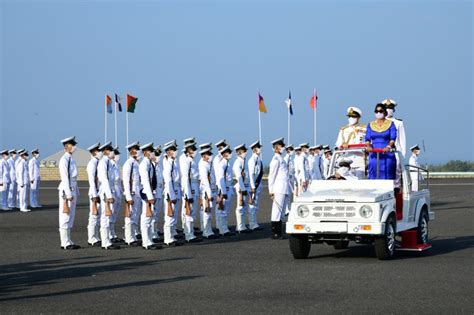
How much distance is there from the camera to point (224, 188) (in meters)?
21.8

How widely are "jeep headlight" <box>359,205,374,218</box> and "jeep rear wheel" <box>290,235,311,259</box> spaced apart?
1102 millimetres

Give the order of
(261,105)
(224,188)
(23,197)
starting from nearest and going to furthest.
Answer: (224,188) → (23,197) → (261,105)

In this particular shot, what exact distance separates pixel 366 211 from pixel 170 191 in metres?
5.23

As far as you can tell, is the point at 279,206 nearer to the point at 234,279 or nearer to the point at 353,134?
the point at 353,134

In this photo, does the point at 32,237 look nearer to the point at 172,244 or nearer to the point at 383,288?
the point at 172,244

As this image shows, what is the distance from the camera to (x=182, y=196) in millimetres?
20953

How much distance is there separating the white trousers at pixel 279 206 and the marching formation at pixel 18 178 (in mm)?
13780

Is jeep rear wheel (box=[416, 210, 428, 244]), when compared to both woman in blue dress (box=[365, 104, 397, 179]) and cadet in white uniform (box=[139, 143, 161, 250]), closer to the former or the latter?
woman in blue dress (box=[365, 104, 397, 179])

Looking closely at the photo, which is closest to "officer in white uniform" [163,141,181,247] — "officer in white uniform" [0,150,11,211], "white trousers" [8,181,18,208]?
"officer in white uniform" [0,150,11,211]

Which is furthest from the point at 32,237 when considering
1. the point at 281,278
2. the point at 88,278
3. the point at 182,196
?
the point at 281,278

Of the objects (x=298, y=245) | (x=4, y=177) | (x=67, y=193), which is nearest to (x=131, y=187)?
(x=67, y=193)

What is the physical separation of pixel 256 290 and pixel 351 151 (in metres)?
5.57

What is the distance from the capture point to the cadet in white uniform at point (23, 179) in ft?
107

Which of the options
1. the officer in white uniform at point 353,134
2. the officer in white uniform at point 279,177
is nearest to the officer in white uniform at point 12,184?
the officer in white uniform at point 279,177
